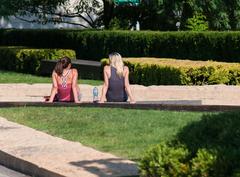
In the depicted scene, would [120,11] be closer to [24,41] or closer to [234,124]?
[24,41]

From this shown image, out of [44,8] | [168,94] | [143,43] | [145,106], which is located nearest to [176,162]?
[145,106]

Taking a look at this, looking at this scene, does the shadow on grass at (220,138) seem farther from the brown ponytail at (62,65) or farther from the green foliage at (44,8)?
the green foliage at (44,8)

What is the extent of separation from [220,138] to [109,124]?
6.40 m

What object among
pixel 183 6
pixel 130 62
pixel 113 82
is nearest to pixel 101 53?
pixel 183 6

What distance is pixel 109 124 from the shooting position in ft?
40.9

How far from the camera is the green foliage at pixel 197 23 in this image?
30.1m

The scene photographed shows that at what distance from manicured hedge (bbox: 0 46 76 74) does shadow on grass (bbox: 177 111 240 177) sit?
23.3 metres

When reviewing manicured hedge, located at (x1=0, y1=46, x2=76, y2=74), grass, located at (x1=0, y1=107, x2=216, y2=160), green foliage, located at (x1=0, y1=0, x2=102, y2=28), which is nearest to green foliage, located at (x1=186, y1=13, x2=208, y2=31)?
manicured hedge, located at (x1=0, y1=46, x2=76, y2=74)

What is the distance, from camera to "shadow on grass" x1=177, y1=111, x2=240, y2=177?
571 centimetres

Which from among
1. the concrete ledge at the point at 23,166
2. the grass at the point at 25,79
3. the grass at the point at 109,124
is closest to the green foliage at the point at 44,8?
the grass at the point at 25,79

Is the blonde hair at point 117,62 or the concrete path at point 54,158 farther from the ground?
the blonde hair at point 117,62

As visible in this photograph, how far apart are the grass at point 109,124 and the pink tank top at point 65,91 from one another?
4.79ft

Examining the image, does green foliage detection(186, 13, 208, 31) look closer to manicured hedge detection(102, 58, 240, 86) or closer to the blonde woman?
manicured hedge detection(102, 58, 240, 86)

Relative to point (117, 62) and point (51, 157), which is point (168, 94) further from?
point (51, 157)
